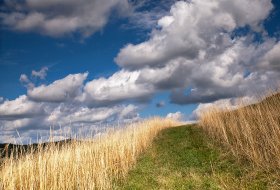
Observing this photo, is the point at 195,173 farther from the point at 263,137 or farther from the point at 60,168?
the point at 60,168

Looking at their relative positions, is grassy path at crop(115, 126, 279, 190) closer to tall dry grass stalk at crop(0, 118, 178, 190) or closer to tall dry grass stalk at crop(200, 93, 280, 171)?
tall dry grass stalk at crop(200, 93, 280, 171)

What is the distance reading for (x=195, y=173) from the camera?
33.5 ft

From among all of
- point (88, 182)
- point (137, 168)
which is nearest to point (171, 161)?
point (137, 168)

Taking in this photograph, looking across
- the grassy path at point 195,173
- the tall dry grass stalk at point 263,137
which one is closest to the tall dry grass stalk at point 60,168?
the grassy path at point 195,173

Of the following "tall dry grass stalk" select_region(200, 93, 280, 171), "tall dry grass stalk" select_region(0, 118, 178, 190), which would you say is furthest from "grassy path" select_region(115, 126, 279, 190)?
"tall dry grass stalk" select_region(0, 118, 178, 190)

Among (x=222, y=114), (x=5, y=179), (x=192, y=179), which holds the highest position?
(x=222, y=114)

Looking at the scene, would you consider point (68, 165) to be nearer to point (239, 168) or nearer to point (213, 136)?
point (239, 168)

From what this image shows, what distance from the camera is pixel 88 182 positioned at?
784 cm

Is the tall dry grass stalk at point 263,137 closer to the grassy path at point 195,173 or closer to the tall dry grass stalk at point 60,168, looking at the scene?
the grassy path at point 195,173

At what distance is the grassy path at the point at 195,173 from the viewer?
27.6ft

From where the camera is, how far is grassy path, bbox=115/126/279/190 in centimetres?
840

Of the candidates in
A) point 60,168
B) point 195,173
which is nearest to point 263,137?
point 195,173

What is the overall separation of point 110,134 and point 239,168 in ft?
16.6

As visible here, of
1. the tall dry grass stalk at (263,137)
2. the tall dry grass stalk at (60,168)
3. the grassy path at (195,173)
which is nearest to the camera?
the tall dry grass stalk at (60,168)
